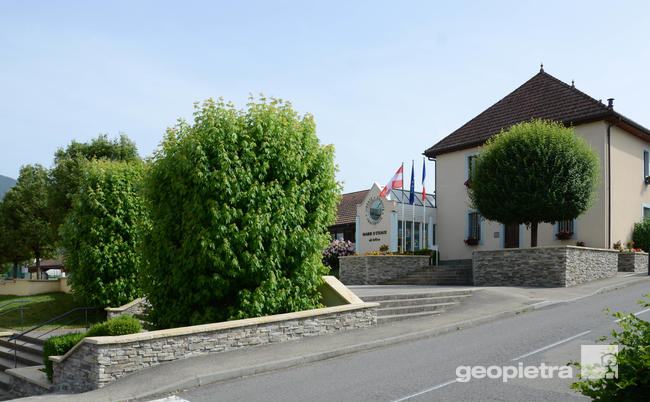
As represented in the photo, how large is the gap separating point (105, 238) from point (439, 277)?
43.9 ft

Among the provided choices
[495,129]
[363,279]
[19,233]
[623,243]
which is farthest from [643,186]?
[19,233]

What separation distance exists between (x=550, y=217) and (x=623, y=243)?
6363 mm

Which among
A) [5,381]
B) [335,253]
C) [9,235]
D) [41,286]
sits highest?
[9,235]

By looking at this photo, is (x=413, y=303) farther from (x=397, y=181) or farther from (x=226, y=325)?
(x=397, y=181)

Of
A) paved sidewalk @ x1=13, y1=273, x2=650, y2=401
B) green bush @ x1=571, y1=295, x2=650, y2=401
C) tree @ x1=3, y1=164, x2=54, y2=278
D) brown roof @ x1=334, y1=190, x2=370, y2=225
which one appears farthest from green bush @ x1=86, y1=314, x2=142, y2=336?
tree @ x1=3, y1=164, x2=54, y2=278

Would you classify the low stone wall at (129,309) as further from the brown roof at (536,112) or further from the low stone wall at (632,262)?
the low stone wall at (632,262)

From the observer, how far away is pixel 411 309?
13844 mm

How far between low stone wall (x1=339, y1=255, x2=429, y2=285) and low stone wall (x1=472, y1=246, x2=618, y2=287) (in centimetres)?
386

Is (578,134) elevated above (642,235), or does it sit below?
above

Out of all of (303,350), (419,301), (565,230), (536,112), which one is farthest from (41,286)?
(536,112)

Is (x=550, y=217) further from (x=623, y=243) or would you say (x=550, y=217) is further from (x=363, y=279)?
(x=363, y=279)

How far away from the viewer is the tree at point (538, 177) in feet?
63.1

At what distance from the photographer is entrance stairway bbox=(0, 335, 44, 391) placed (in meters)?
12.9

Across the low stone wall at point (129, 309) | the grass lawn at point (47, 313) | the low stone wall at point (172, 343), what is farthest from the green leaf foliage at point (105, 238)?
→ the low stone wall at point (172, 343)
